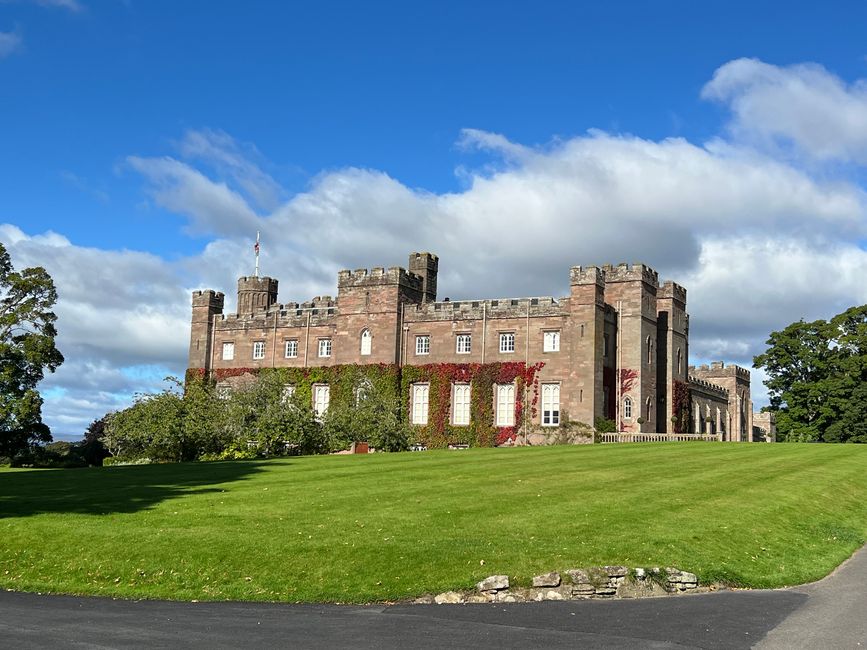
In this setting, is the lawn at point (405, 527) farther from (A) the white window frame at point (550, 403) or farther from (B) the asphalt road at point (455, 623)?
(A) the white window frame at point (550, 403)

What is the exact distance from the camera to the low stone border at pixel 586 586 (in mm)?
15984

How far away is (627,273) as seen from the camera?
56156 millimetres

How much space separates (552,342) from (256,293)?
25730 mm

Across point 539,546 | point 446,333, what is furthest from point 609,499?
point 446,333

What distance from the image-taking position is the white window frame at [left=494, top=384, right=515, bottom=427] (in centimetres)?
5625

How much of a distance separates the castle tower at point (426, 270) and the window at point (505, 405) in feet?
30.9

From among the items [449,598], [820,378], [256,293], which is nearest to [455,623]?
[449,598]

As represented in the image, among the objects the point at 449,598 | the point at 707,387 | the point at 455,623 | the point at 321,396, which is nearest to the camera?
the point at 455,623

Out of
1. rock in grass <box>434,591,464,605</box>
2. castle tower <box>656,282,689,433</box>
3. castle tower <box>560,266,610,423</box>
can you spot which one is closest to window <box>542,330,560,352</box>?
castle tower <box>560,266,610,423</box>

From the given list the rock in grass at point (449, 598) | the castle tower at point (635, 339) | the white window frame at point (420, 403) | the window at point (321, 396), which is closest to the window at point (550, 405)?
the castle tower at point (635, 339)

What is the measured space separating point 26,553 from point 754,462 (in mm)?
25439

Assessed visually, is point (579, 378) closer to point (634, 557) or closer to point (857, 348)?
point (857, 348)

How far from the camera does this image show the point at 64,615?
47.3ft

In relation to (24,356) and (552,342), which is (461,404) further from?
(24,356)
